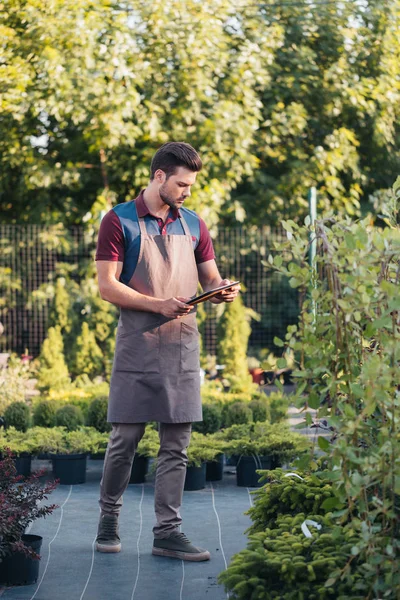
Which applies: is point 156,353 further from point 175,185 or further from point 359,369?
point 359,369

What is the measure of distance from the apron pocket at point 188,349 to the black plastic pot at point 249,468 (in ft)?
5.64

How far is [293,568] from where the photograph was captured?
111 inches

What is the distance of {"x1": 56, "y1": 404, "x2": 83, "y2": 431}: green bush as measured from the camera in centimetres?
682

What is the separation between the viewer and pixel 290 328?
2.75 m

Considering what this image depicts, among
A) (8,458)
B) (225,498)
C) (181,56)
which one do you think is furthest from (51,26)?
(8,458)

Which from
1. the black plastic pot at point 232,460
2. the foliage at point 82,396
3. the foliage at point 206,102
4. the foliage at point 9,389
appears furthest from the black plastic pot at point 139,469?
the foliage at point 206,102

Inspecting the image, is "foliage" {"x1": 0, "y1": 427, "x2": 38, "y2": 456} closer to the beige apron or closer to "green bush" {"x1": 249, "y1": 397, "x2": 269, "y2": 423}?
the beige apron

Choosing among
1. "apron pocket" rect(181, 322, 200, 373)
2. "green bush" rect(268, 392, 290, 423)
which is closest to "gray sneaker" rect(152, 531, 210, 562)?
"apron pocket" rect(181, 322, 200, 373)

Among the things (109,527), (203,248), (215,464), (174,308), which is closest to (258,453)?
(215,464)

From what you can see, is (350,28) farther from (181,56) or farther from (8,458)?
(8,458)

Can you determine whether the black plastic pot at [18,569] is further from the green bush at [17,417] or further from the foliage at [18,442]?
the green bush at [17,417]

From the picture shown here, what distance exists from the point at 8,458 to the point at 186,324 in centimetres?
100

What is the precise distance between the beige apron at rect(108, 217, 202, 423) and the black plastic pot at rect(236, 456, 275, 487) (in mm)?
1672

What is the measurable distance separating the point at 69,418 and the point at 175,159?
3225 millimetres
